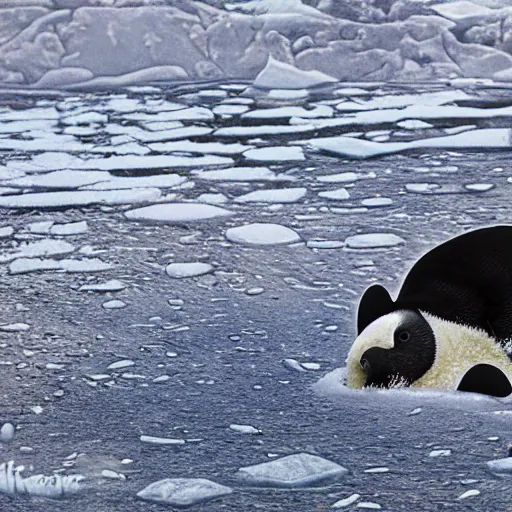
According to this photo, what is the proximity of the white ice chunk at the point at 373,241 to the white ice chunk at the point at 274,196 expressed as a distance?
2.68 ft

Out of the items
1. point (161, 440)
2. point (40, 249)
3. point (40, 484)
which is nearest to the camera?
point (40, 484)

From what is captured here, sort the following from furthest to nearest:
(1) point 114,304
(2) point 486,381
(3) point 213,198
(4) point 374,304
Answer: (3) point 213,198 → (1) point 114,304 → (4) point 374,304 → (2) point 486,381

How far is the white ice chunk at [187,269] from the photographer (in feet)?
13.4

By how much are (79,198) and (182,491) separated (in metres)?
3.32

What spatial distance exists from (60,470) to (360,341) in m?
0.88

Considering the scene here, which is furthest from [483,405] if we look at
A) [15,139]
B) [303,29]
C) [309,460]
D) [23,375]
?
[303,29]

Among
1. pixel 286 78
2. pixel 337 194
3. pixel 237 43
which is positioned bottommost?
pixel 337 194

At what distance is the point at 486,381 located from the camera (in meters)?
2.83

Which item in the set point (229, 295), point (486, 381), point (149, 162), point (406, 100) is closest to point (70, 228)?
point (229, 295)

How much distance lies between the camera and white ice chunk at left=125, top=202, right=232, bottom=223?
503 cm

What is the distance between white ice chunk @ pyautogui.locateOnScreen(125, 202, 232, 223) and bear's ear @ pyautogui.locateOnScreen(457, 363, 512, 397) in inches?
92.7

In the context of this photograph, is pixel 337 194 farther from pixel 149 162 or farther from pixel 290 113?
pixel 290 113

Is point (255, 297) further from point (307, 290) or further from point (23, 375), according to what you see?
point (23, 375)

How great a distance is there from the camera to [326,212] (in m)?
5.11
